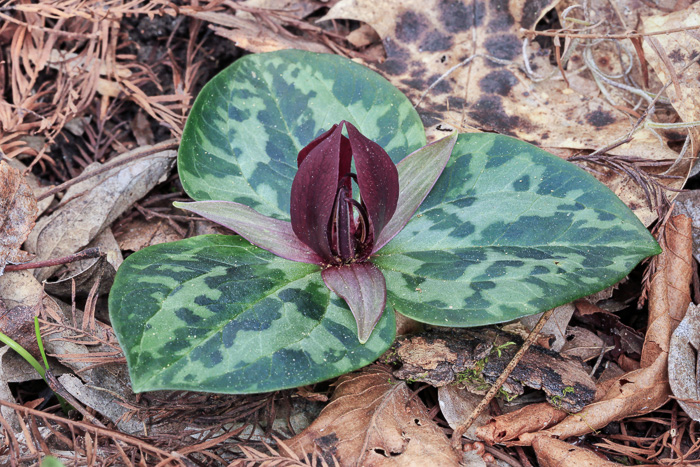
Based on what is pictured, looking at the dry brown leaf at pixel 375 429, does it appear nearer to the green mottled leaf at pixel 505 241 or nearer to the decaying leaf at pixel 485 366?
the decaying leaf at pixel 485 366

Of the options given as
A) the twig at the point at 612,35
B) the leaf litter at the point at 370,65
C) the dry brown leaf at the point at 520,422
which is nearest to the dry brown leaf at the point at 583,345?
the leaf litter at the point at 370,65

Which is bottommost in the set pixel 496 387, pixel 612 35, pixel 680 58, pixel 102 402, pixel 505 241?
pixel 102 402

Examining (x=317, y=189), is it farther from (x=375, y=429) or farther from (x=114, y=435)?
(x=114, y=435)

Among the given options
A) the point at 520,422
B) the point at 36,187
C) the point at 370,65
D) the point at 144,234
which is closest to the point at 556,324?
the point at 520,422

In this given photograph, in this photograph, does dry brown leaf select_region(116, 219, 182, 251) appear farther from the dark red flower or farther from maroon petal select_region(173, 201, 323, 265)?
the dark red flower

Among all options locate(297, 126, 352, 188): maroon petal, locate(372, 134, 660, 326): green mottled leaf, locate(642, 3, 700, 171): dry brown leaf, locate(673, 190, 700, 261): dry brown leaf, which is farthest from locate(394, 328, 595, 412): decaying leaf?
locate(642, 3, 700, 171): dry brown leaf

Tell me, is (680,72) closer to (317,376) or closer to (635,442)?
(635,442)

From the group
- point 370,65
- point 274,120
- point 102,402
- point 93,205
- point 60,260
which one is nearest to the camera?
point 102,402
